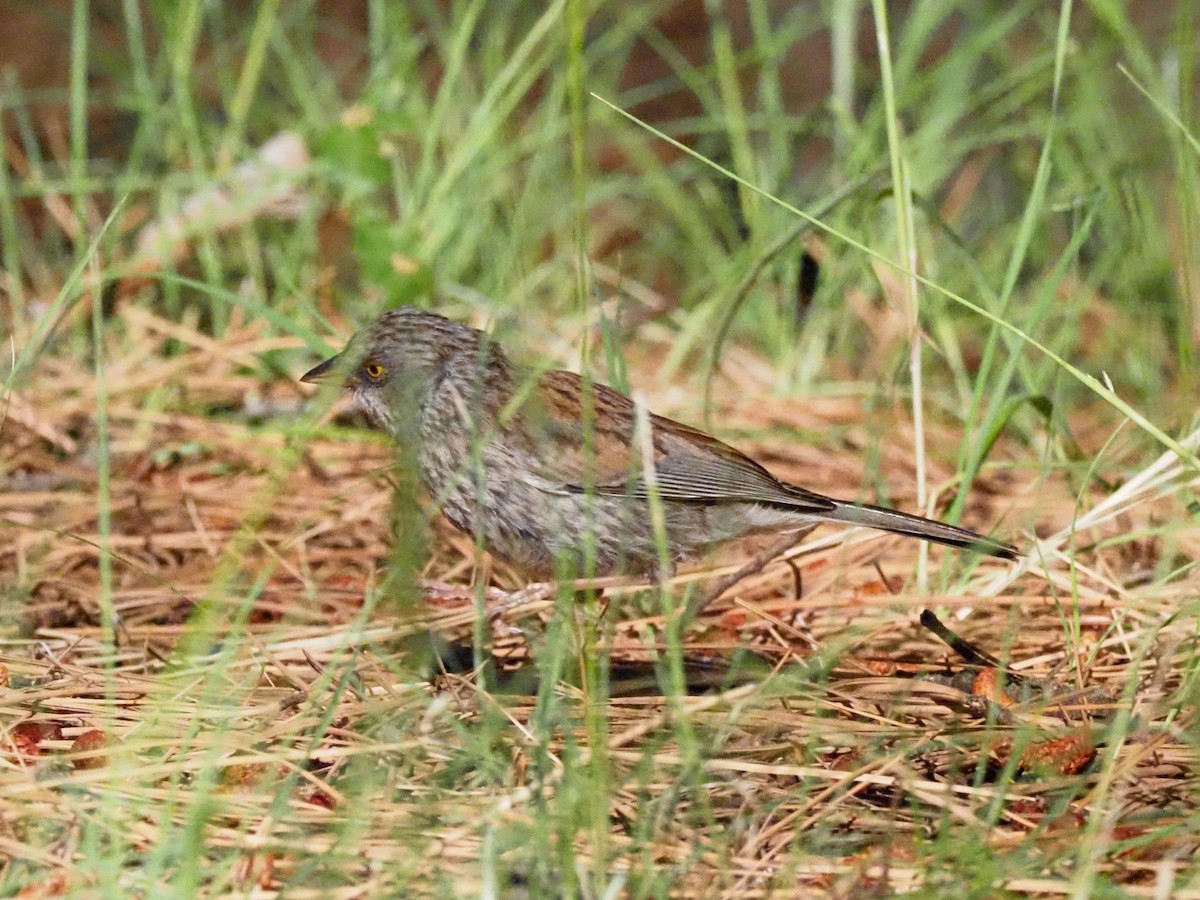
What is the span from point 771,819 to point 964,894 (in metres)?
0.51

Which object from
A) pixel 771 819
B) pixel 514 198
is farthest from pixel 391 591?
pixel 514 198

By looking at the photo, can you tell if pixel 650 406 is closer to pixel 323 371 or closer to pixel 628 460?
pixel 628 460

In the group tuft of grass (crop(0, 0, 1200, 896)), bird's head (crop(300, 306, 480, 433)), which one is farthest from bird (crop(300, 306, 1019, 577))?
tuft of grass (crop(0, 0, 1200, 896))

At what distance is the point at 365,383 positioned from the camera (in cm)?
420

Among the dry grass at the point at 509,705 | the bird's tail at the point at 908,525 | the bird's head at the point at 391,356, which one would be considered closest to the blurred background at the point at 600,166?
the bird's head at the point at 391,356

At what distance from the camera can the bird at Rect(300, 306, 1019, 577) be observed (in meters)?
3.91

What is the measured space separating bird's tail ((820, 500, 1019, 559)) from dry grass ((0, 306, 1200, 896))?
15 centimetres

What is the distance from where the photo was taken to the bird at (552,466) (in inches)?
154

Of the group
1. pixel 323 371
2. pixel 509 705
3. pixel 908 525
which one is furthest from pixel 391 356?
pixel 908 525

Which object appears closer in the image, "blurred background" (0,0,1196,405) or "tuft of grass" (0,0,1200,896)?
"tuft of grass" (0,0,1200,896)

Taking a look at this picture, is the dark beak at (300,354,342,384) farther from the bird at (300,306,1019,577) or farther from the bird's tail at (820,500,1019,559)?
the bird's tail at (820,500,1019,559)

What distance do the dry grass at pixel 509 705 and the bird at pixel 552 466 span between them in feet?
0.62

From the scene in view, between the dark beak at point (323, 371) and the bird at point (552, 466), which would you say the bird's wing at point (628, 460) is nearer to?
the bird at point (552, 466)

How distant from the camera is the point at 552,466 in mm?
3939
